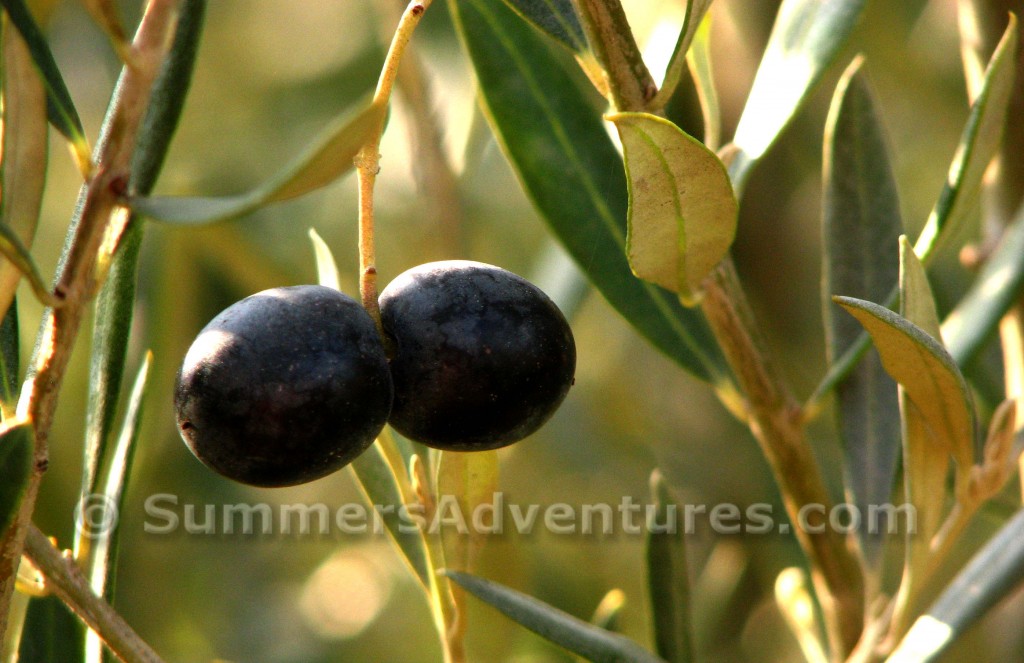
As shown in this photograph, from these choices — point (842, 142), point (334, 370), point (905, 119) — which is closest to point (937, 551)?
point (842, 142)

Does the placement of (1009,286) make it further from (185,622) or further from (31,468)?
(185,622)

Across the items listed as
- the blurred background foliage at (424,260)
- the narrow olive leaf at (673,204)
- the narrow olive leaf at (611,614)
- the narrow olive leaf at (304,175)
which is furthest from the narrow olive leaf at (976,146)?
the blurred background foliage at (424,260)

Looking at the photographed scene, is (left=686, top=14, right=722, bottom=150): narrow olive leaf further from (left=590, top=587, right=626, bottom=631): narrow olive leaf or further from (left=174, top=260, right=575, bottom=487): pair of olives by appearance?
(left=590, top=587, right=626, bottom=631): narrow olive leaf

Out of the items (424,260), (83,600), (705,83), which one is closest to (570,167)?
(705,83)

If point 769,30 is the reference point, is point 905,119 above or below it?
below

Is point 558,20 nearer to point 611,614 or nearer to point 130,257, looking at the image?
point 130,257

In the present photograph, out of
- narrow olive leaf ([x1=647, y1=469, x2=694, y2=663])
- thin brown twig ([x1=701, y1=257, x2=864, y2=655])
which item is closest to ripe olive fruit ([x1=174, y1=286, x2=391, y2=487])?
thin brown twig ([x1=701, y1=257, x2=864, y2=655])
